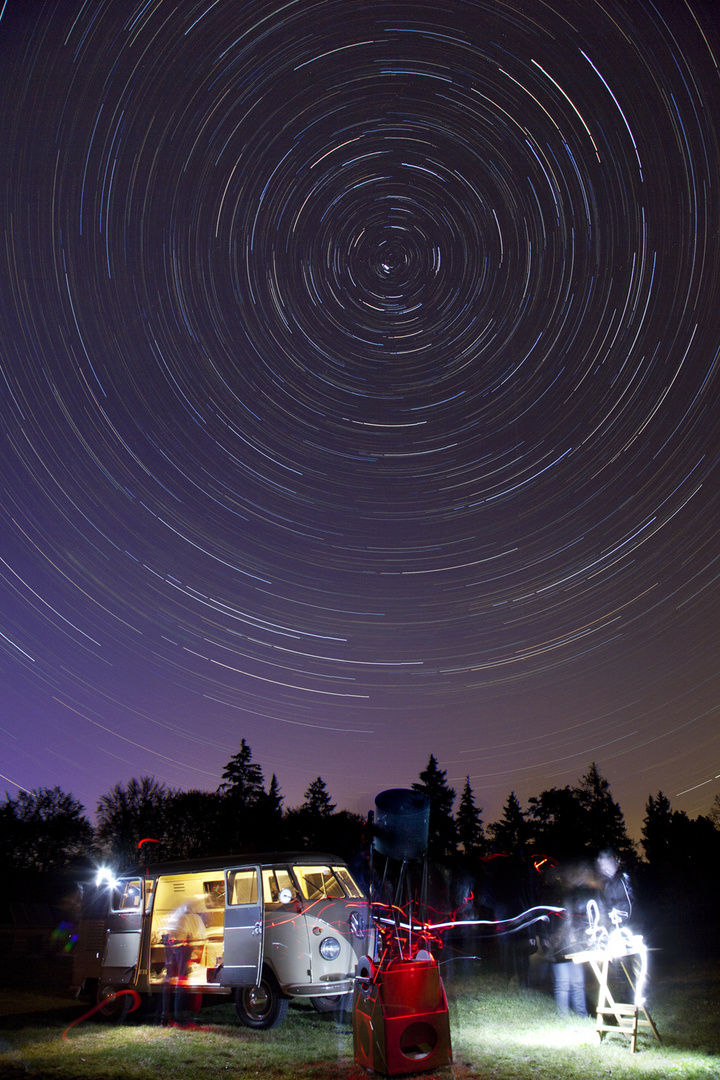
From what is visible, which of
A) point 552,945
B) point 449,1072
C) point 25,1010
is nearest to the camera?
point 449,1072

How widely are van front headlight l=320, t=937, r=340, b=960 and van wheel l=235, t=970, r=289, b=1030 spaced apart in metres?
0.82

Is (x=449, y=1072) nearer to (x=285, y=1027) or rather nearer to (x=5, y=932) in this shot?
(x=285, y=1027)

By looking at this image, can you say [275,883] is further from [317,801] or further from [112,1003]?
[317,801]

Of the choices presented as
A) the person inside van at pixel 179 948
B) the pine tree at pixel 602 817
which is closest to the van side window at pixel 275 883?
the person inside van at pixel 179 948

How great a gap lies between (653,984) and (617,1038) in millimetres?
6084

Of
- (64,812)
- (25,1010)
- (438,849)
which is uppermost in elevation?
(64,812)

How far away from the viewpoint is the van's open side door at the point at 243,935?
9.72 m

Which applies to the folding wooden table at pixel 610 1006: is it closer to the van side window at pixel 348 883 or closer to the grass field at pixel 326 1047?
the grass field at pixel 326 1047

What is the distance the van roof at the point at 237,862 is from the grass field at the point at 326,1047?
2.13 meters

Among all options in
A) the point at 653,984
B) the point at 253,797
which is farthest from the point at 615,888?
the point at 253,797

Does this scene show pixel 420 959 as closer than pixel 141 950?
Yes

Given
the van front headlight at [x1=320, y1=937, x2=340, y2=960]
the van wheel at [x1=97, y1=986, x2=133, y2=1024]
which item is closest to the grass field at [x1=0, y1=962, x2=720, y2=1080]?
the van wheel at [x1=97, y1=986, x2=133, y2=1024]

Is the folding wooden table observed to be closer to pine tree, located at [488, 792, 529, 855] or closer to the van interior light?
the van interior light

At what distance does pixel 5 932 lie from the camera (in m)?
25.0
